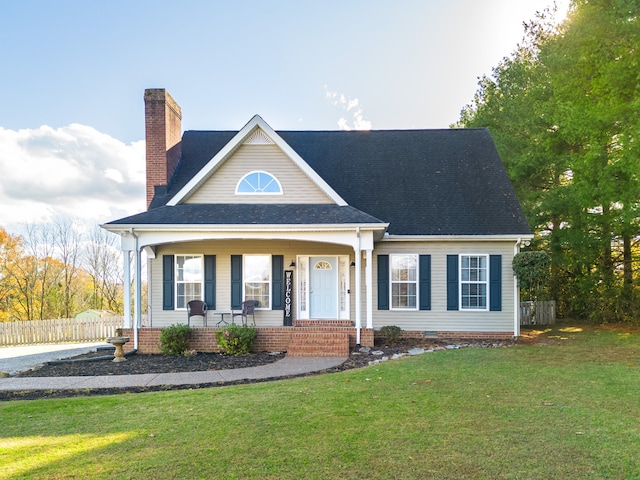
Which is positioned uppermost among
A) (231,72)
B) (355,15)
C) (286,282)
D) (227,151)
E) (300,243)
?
(355,15)

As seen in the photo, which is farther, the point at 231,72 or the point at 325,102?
the point at 325,102

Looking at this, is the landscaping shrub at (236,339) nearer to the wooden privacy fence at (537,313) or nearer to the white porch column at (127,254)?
the white porch column at (127,254)

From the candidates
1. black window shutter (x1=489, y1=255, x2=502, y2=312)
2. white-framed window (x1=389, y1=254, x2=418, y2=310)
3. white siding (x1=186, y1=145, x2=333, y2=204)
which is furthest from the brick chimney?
black window shutter (x1=489, y1=255, x2=502, y2=312)

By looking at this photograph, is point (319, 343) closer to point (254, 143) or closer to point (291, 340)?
point (291, 340)

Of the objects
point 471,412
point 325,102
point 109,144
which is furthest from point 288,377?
point 109,144

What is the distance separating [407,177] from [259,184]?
5.51 m

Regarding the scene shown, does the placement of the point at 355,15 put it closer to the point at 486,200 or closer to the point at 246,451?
the point at 486,200

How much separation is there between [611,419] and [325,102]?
52.5ft

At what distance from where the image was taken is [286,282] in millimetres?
14242

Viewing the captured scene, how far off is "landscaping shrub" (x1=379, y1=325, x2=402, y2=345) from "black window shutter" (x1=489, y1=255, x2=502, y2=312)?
3.15 metres

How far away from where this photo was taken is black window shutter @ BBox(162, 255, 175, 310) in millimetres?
14188

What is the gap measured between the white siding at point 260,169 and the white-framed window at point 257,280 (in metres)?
1.98

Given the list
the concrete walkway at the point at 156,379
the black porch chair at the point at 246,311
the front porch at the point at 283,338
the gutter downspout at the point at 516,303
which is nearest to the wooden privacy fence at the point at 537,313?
the gutter downspout at the point at 516,303

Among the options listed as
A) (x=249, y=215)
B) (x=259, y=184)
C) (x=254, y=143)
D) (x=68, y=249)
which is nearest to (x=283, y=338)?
(x=249, y=215)
